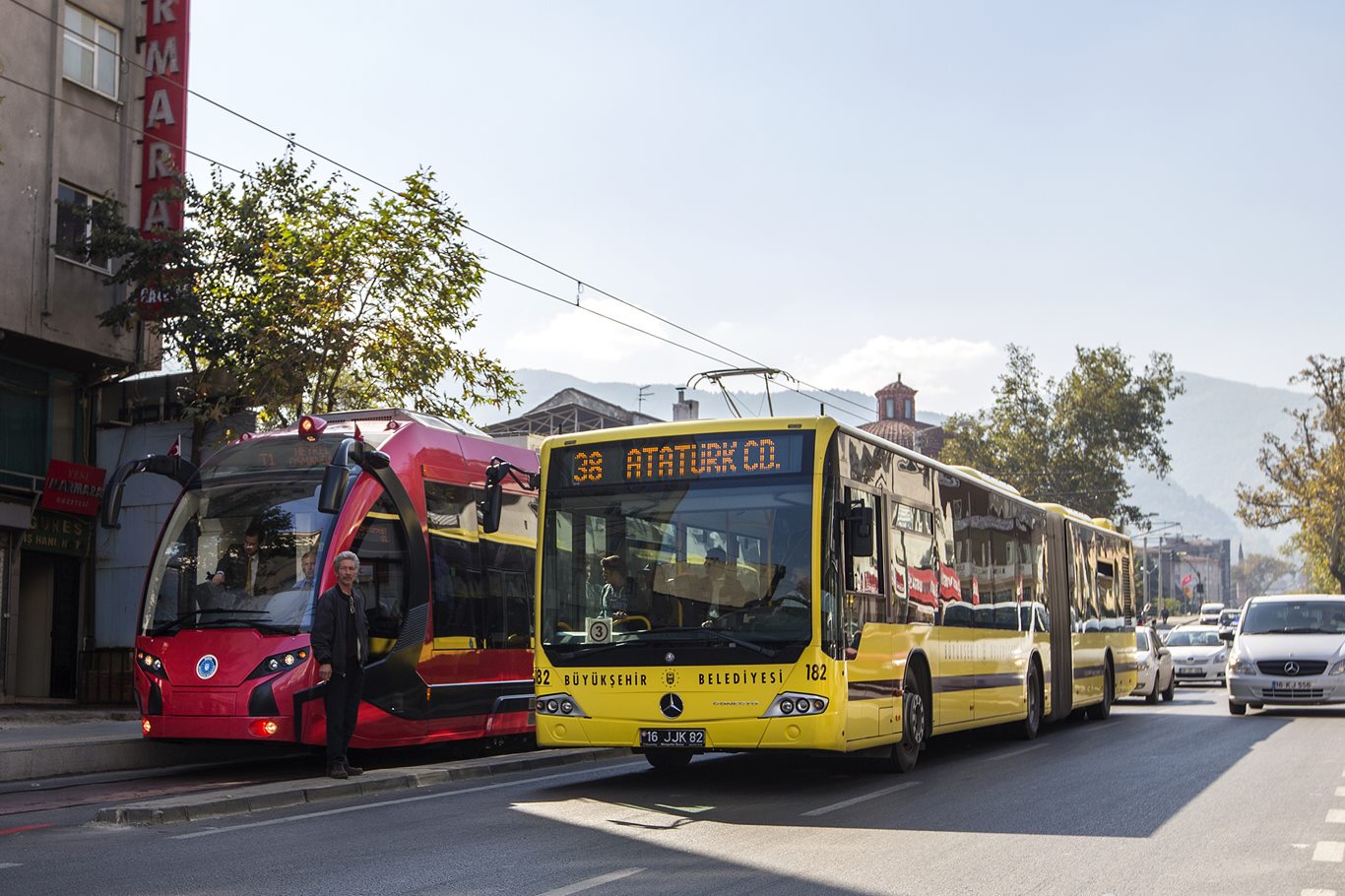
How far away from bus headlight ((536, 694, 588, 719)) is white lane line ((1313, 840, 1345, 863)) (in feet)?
17.9

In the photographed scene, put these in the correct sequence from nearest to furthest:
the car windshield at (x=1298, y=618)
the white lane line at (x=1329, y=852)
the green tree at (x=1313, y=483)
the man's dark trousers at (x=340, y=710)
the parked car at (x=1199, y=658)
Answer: the white lane line at (x=1329, y=852)
the man's dark trousers at (x=340, y=710)
the car windshield at (x=1298, y=618)
the parked car at (x=1199, y=658)
the green tree at (x=1313, y=483)

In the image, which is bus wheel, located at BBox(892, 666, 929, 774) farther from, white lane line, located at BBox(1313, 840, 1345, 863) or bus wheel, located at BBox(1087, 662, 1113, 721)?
bus wheel, located at BBox(1087, 662, 1113, 721)

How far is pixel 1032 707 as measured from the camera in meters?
18.6

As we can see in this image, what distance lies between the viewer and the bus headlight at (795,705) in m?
11.3

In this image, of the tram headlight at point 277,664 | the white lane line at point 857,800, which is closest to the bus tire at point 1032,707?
the white lane line at point 857,800

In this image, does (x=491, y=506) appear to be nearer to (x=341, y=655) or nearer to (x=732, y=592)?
(x=341, y=655)

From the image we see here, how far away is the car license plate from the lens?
38.0 feet

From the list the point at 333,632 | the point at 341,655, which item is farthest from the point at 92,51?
the point at 341,655

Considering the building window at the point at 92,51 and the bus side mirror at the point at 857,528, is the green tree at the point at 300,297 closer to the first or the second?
the building window at the point at 92,51

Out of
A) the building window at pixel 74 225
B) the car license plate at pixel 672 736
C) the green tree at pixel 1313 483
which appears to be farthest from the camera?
the green tree at pixel 1313 483

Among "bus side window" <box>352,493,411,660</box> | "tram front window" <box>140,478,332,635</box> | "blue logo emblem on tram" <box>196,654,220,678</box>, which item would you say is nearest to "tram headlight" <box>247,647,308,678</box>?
"tram front window" <box>140,478,332,635</box>

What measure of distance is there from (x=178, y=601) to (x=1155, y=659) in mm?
20112

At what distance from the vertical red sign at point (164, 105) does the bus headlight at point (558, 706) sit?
15.9 m

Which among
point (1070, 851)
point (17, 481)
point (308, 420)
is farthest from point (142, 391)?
point (1070, 851)
